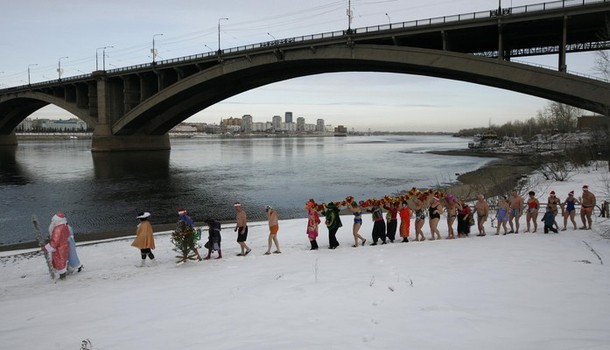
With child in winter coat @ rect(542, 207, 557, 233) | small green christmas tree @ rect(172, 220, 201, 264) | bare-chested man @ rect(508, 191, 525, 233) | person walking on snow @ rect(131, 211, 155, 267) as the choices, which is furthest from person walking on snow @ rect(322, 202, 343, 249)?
child in winter coat @ rect(542, 207, 557, 233)

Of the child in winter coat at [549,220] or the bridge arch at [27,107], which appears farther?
the bridge arch at [27,107]

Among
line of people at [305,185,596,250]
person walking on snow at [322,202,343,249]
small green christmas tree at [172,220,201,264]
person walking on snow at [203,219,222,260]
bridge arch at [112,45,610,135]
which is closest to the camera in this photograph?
small green christmas tree at [172,220,201,264]

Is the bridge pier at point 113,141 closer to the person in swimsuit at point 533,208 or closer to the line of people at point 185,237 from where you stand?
the line of people at point 185,237

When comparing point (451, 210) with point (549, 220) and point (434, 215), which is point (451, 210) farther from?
point (549, 220)

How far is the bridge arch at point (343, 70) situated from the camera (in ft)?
85.3

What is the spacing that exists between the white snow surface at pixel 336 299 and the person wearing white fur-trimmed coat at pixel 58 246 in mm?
327

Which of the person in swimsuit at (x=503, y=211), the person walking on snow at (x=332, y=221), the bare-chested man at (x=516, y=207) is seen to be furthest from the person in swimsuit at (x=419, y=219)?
the bare-chested man at (x=516, y=207)

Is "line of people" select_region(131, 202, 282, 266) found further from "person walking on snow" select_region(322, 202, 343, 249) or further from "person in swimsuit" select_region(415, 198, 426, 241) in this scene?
"person in swimsuit" select_region(415, 198, 426, 241)

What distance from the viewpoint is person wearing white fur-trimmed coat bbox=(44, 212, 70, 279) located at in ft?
27.8

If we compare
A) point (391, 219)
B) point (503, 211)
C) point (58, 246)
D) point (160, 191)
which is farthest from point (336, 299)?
point (160, 191)

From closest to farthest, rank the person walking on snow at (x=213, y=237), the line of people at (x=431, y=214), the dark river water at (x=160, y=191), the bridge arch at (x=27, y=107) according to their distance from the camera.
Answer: the person walking on snow at (x=213, y=237) < the line of people at (x=431, y=214) < the dark river water at (x=160, y=191) < the bridge arch at (x=27, y=107)

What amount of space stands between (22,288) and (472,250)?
9194mm

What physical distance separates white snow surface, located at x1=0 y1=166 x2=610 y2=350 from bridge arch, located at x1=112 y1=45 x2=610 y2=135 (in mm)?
19595

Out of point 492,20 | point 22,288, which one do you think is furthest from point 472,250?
point 492,20
